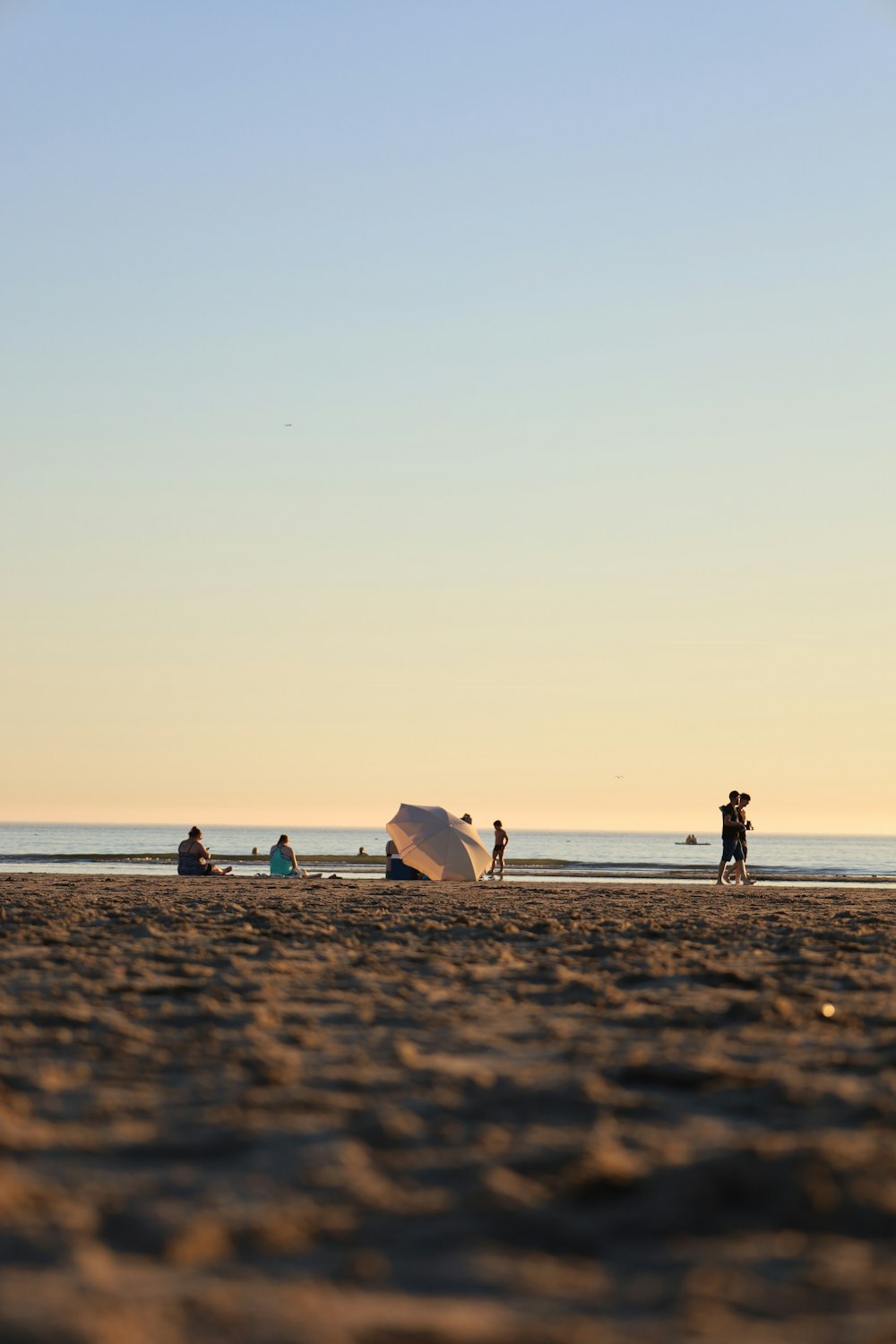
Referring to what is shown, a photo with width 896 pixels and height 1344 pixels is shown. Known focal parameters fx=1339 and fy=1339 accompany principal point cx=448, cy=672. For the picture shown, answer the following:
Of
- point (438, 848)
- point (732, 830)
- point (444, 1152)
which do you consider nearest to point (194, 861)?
point (438, 848)

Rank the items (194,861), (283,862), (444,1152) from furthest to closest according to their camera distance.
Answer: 1. (283,862)
2. (194,861)
3. (444,1152)

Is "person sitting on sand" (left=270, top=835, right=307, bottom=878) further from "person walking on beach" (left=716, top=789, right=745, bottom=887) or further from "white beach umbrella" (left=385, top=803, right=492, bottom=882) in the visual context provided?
"person walking on beach" (left=716, top=789, right=745, bottom=887)

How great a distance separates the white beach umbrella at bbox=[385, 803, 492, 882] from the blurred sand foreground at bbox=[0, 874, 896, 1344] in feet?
63.2

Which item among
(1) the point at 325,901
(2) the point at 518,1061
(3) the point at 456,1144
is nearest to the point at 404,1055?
(2) the point at 518,1061

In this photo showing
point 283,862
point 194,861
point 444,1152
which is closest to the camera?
point 444,1152

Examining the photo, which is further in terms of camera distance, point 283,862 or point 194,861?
point 283,862

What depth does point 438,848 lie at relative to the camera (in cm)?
2897

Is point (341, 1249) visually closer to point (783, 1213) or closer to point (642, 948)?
point (783, 1213)

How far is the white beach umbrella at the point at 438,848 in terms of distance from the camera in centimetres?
2895

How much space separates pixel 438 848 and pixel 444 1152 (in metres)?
24.6

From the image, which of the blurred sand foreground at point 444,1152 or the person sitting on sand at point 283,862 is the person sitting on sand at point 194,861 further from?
the blurred sand foreground at point 444,1152

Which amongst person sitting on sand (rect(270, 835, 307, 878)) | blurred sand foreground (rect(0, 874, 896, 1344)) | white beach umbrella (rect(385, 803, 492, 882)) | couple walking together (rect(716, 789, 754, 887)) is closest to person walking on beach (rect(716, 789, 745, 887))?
couple walking together (rect(716, 789, 754, 887))

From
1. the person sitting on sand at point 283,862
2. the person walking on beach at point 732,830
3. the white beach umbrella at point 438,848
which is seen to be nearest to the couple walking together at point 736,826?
the person walking on beach at point 732,830

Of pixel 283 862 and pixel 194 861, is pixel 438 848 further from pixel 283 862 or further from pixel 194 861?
pixel 194 861
